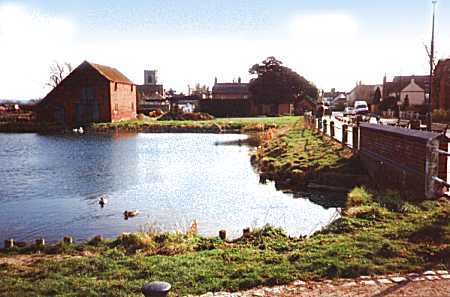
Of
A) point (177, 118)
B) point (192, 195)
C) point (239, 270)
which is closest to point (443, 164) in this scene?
point (239, 270)

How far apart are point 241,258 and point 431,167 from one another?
530cm

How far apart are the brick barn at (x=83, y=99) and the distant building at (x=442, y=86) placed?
3805 centimetres

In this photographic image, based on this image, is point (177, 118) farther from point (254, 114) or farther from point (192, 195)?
point (192, 195)

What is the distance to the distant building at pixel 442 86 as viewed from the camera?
4356 cm

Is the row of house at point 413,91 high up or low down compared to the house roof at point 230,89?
down

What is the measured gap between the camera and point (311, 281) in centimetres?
577

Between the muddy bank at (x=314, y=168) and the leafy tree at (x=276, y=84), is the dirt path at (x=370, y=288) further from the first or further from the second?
the leafy tree at (x=276, y=84)

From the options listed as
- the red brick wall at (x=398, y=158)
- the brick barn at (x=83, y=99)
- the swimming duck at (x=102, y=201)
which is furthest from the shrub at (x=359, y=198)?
the brick barn at (x=83, y=99)

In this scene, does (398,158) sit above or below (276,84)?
below

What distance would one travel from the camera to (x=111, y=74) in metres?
58.7

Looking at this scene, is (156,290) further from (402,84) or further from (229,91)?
(229,91)

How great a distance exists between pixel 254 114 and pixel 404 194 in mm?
59482

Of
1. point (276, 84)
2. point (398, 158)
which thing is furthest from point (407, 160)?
point (276, 84)

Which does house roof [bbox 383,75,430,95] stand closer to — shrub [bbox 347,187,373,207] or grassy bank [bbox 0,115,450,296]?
shrub [bbox 347,187,373,207]
